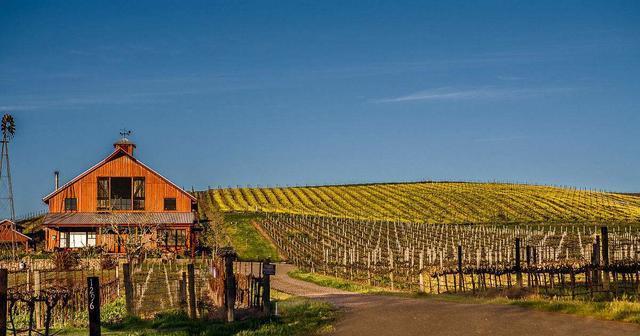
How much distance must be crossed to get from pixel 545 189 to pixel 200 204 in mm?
59861

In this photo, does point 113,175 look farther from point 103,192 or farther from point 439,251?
point 439,251

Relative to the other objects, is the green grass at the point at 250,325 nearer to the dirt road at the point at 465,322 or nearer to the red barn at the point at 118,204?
the dirt road at the point at 465,322

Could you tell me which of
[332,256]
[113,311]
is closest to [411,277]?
[332,256]

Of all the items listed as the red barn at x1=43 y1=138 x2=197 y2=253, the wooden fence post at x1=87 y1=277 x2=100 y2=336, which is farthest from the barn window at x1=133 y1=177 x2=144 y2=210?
the wooden fence post at x1=87 y1=277 x2=100 y2=336

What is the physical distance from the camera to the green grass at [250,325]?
20344 mm

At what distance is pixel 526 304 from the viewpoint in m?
22.0

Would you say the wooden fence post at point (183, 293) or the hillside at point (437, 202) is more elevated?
the hillside at point (437, 202)

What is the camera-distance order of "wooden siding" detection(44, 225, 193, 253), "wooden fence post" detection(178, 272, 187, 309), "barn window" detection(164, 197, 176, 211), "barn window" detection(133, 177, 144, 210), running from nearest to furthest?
"wooden fence post" detection(178, 272, 187, 309)
"wooden siding" detection(44, 225, 193, 253)
"barn window" detection(133, 177, 144, 210)
"barn window" detection(164, 197, 176, 211)

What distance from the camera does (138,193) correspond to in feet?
238

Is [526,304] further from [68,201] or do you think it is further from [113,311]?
[68,201]

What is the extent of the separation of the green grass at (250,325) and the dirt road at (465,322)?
2.34ft

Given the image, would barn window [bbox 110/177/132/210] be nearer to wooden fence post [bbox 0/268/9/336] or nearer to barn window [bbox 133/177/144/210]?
barn window [bbox 133/177/144/210]

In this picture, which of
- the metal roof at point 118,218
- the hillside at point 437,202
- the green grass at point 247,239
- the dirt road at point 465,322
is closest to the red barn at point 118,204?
the metal roof at point 118,218

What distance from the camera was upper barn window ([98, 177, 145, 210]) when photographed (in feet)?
236
